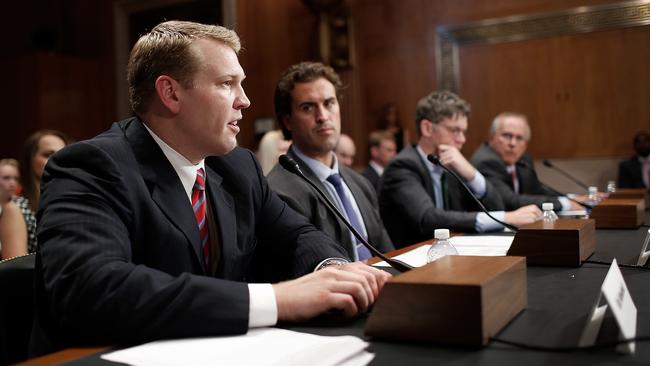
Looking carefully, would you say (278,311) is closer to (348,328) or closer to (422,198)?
(348,328)

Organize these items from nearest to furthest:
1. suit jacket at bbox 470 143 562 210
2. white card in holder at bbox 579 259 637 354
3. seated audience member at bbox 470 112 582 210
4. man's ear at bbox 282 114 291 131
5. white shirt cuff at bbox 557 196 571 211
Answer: white card in holder at bbox 579 259 637 354, man's ear at bbox 282 114 291 131, white shirt cuff at bbox 557 196 571 211, suit jacket at bbox 470 143 562 210, seated audience member at bbox 470 112 582 210

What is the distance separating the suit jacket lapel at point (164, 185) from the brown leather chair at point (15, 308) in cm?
32

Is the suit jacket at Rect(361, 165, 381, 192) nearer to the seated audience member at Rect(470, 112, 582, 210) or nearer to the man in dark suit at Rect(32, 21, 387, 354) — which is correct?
the seated audience member at Rect(470, 112, 582, 210)

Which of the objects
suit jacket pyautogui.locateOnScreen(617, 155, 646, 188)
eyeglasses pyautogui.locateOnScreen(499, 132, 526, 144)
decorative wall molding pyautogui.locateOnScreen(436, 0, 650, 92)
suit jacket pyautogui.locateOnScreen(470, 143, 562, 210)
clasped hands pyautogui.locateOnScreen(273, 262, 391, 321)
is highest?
decorative wall molding pyautogui.locateOnScreen(436, 0, 650, 92)


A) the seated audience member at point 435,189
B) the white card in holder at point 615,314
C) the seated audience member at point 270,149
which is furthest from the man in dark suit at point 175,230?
the seated audience member at point 270,149

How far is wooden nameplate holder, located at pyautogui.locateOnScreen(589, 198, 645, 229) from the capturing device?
2539mm

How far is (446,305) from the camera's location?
975 mm

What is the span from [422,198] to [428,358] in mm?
2159

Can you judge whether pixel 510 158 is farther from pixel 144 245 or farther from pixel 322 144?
pixel 144 245

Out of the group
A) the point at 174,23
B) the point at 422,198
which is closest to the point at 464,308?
the point at 174,23

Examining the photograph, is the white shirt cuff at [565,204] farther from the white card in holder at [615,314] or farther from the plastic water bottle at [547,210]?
the white card in holder at [615,314]

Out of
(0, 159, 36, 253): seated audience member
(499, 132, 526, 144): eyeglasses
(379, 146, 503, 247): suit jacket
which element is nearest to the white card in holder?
(379, 146, 503, 247): suit jacket

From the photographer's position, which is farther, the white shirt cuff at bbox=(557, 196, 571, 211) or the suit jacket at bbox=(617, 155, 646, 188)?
the suit jacket at bbox=(617, 155, 646, 188)

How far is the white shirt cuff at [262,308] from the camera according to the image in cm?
114
